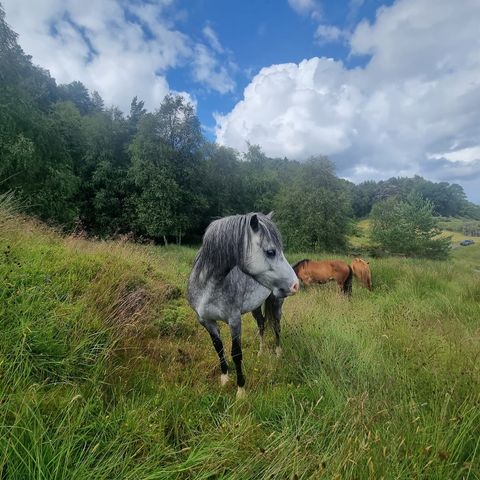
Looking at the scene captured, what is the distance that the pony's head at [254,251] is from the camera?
3.04 m

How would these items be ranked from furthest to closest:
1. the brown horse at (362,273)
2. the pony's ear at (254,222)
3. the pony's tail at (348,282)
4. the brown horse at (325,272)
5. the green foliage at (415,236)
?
the green foliage at (415,236) → the brown horse at (362,273) → the brown horse at (325,272) → the pony's tail at (348,282) → the pony's ear at (254,222)

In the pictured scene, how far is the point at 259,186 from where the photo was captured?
1842 inches

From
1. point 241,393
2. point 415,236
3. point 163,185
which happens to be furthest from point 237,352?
point 415,236

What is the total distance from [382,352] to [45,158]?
18.0 metres

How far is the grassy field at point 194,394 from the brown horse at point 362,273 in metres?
6.95

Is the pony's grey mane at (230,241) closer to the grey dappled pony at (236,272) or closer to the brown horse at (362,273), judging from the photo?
the grey dappled pony at (236,272)

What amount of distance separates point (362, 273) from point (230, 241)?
32.8 ft

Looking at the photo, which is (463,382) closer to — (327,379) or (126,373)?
(327,379)

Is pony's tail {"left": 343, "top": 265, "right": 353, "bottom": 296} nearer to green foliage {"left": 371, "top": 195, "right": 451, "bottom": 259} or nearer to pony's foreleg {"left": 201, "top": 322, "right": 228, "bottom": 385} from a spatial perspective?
pony's foreleg {"left": 201, "top": 322, "right": 228, "bottom": 385}

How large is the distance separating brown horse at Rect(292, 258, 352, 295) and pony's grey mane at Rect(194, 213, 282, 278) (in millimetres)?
7788

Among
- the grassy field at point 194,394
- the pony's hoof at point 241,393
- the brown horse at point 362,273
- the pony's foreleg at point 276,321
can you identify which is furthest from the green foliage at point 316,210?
the pony's hoof at point 241,393

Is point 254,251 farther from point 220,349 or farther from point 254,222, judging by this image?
point 220,349

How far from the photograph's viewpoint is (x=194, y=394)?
111 inches

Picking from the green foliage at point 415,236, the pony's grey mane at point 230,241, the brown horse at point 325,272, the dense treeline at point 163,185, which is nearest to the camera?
the pony's grey mane at point 230,241
